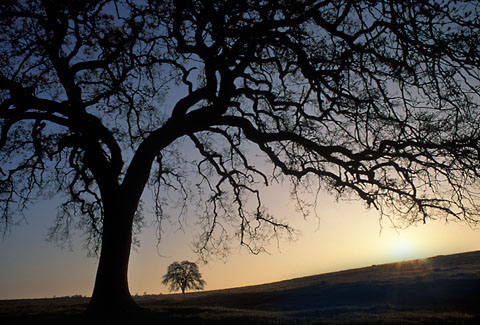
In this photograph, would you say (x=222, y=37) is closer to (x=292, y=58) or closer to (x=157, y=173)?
(x=292, y=58)

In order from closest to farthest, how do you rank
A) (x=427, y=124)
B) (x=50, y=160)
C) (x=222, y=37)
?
(x=427, y=124) → (x=222, y=37) → (x=50, y=160)

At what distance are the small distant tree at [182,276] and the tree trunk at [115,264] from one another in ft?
142

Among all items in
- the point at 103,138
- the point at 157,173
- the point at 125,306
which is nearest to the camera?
the point at 125,306

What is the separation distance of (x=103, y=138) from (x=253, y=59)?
5525mm

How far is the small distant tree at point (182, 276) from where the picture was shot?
51938 mm

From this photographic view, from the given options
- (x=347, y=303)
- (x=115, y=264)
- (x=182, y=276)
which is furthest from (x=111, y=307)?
(x=182, y=276)

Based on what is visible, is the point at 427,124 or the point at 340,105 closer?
the point at 427,124

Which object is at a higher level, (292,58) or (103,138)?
(292,58)

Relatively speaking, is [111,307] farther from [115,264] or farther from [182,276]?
[182,276]

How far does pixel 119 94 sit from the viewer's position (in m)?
13.2

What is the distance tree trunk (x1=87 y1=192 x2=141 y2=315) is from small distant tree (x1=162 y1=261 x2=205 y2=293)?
4338 centimetres

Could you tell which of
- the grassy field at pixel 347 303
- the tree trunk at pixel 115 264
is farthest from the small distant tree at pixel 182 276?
the tree trunk at pixel 115 264

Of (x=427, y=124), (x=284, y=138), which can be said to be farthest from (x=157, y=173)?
(x=427, y=124)

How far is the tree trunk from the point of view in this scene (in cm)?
1012
